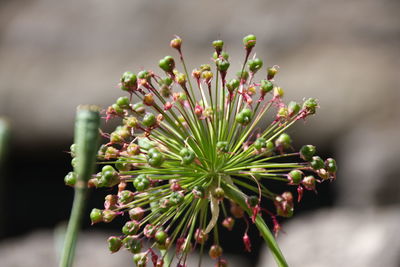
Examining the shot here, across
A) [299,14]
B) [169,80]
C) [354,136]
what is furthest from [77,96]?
[169,80]

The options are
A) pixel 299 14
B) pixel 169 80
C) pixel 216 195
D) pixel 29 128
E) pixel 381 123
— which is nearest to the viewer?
pixel 216 195

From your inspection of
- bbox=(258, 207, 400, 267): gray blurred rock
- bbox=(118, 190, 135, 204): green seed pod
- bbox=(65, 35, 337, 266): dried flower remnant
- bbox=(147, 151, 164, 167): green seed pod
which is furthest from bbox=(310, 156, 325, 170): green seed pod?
bbox=(258, 207, 400, 267): gray blurred rock

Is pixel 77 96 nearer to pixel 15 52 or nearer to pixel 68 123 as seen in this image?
pixel 68 123

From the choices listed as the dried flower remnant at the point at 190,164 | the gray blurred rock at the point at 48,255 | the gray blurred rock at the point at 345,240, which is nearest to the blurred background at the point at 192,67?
the gray blurred rock at the point at 48,255

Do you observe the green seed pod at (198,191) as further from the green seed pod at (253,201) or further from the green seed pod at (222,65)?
the green seed pod at (222,65)

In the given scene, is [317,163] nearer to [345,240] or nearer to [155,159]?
[155,159]

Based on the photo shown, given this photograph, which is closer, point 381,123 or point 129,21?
point 381,123
